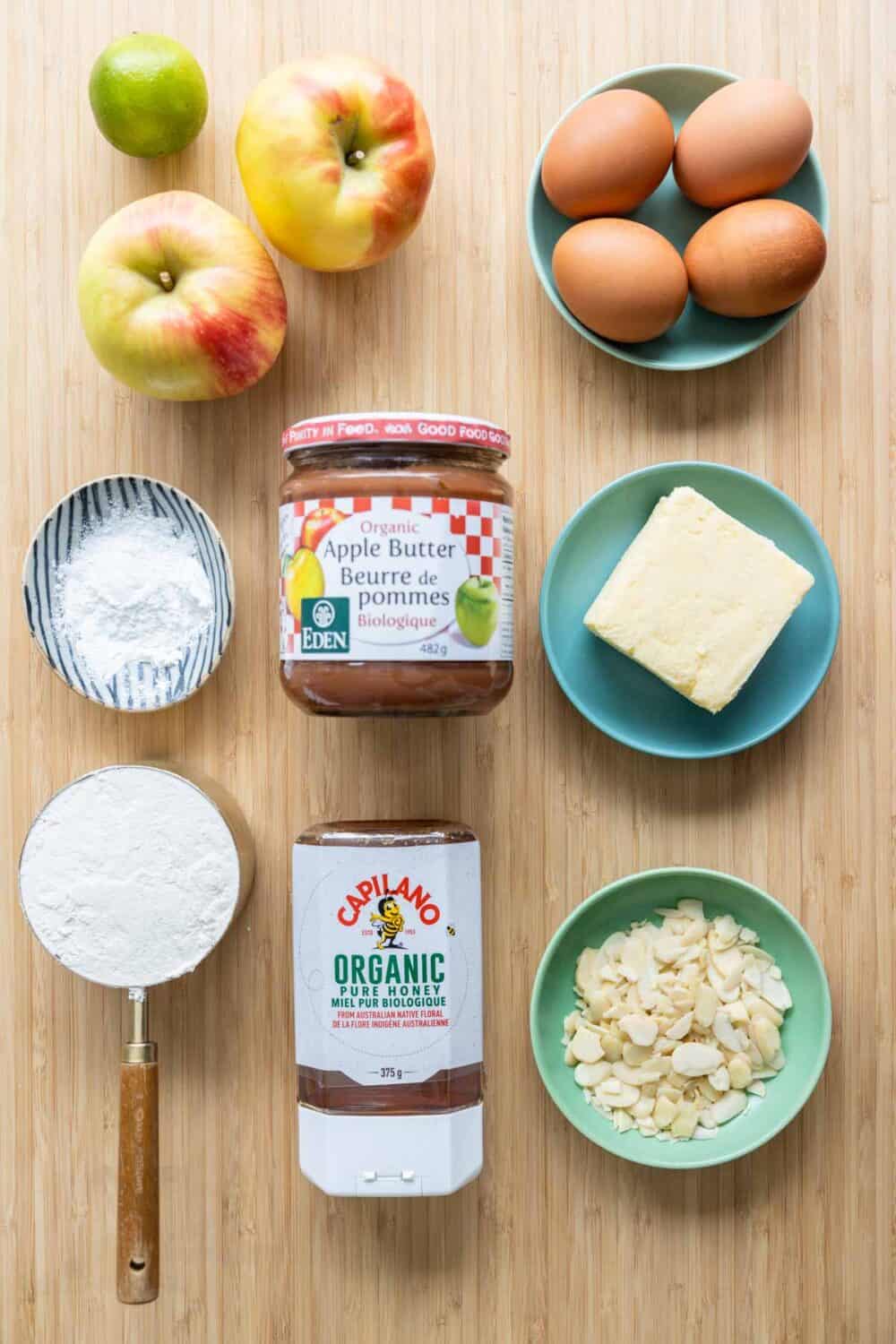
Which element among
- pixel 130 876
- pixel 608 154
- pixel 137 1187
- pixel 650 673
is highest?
pixel 608 154

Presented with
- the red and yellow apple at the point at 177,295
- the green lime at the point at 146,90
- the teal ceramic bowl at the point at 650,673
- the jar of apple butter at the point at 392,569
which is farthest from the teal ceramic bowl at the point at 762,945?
the green lime at the point at 146,90

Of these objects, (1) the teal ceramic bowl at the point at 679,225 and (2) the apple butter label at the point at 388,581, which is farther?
(1) the teal ceramic bowl at the point at 679,225

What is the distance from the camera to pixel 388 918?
808 mm

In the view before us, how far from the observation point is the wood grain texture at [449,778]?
911 mm

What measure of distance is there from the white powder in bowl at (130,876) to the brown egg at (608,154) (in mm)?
532

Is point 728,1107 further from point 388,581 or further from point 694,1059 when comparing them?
point 388,581

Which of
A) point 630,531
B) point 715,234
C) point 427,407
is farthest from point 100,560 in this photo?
point 715,234

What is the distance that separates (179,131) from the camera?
0.85m

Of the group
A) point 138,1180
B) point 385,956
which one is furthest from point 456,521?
point 138,1180

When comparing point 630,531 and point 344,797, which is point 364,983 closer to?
point 344,797

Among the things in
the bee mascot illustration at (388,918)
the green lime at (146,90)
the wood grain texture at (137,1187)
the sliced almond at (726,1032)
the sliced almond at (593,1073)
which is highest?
the green lime at (146,90)

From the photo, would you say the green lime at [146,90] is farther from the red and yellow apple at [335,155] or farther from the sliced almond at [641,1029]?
the sliced almond at [641,1029]

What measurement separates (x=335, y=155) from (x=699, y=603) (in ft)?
1.38

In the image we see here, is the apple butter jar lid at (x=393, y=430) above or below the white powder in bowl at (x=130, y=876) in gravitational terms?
above
